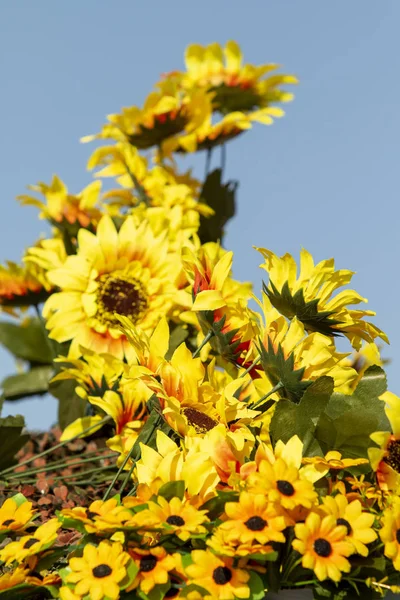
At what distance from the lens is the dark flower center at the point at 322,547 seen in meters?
0.81

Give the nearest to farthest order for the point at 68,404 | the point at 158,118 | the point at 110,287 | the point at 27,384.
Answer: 1. the point at 110,287
2. the point at 68,404
3. the point at 158,118
4. the point at 27,384

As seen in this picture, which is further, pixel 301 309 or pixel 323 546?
pixel 301 309

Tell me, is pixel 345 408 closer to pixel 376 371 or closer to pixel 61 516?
pixel 376 371

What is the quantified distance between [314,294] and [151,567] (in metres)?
0.41

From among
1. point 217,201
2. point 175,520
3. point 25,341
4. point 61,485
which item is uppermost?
point 217,201

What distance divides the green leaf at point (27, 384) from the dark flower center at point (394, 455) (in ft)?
4.67

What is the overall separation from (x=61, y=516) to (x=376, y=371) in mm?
412

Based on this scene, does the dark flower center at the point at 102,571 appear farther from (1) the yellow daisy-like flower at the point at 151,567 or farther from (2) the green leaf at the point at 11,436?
(2) the green leaf at the point at 11,436

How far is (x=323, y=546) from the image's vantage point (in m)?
0.81

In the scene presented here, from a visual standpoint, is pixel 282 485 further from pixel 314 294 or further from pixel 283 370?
pixel 314 294

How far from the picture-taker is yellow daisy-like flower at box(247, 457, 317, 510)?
2.68 ft

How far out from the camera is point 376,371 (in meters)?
1.03

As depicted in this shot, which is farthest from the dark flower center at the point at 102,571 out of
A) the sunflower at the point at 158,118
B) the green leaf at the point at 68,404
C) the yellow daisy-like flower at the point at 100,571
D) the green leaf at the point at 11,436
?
the sunflower at the point at 158,118

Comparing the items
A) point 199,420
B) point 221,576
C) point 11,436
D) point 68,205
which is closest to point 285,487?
point 221,576
